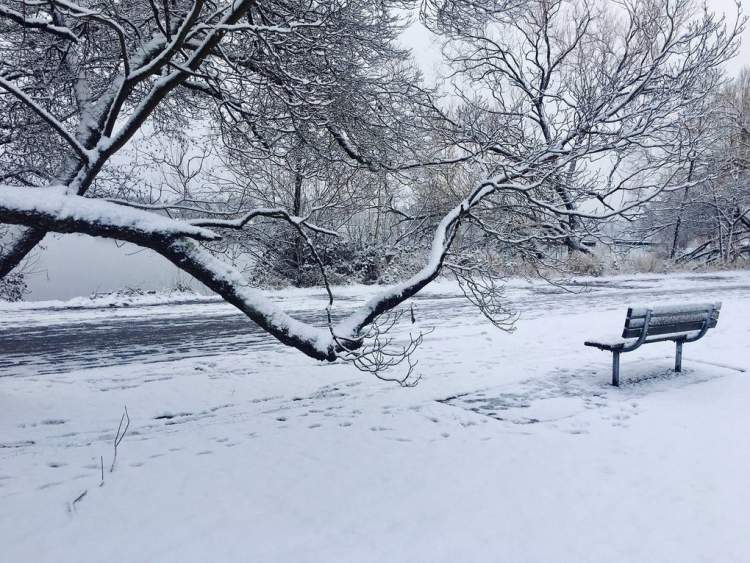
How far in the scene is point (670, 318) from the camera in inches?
293

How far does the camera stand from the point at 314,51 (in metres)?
5.98

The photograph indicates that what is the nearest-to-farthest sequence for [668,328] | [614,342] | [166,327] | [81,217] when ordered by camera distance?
[81,217]
[614,342]
[668,328]
[166,327]

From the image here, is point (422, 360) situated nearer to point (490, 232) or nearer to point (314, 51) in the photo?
point (490, 232)

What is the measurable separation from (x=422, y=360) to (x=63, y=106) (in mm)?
5760

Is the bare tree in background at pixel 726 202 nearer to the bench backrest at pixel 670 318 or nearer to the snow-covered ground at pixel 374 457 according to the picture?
the bench backrest at pixel 670 318

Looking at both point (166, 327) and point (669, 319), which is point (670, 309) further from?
point (166, 327)

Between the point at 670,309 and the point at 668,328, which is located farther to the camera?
Result: the point at 668,328

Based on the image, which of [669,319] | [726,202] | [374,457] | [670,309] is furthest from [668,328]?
[726,202]

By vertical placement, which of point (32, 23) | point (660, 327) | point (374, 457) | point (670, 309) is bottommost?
point (374, 457)

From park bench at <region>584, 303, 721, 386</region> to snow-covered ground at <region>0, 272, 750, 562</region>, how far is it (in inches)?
18.0

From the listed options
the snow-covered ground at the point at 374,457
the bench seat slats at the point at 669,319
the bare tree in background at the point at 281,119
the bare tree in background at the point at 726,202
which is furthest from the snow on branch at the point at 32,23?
the bare tree in background at the point at 726,202

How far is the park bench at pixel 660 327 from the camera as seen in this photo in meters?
7.04

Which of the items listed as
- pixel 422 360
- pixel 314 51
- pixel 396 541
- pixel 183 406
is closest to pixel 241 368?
pixel 183 406

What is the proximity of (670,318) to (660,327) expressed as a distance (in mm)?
221
